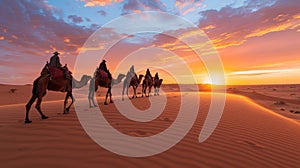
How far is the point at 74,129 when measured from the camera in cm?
489

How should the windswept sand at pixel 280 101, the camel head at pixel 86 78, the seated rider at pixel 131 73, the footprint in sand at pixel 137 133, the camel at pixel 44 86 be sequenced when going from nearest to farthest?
the footprint in sand at pixel 137 133 < the camel at pixel 44 86 < the camel head at pixel 86 78 < the windswept sand at pixel 280 101 < the seated rider at pixel 131 73

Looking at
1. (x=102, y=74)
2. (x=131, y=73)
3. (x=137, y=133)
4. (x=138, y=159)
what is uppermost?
(x=131, y=73)

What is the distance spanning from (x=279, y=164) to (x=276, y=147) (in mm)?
1161

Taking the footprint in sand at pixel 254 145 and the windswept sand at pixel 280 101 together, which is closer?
the footprint in sand at pixel 254 145

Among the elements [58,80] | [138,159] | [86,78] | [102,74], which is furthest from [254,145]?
[86,78]

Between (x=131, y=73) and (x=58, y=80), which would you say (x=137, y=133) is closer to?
(x=58, y=80)

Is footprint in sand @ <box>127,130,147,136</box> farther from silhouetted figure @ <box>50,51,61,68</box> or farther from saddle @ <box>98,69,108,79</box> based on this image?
saddle @ <box>98,69,108,79</box>

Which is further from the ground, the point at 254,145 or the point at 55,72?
the point at 55,72

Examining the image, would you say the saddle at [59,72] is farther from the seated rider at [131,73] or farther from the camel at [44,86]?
the seated rider at [131,73]

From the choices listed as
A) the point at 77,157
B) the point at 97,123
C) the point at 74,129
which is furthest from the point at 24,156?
the point at 97,123

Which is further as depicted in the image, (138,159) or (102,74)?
(102,74)

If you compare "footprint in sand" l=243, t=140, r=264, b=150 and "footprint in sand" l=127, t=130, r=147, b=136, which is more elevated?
"footprint in sand" l=127, t=130, r=147, b=136

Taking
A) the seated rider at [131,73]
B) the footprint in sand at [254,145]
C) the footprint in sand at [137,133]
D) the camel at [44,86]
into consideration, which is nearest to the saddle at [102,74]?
the camel at [44,86]

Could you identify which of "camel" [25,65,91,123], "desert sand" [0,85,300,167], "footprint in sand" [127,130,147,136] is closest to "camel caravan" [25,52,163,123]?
"camel" [25,65,91,123]
